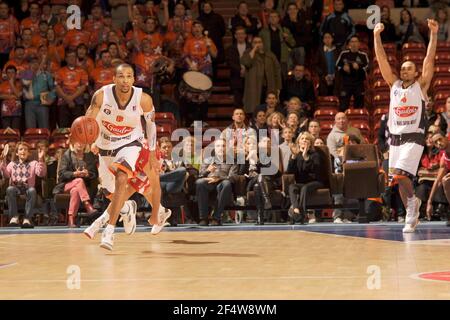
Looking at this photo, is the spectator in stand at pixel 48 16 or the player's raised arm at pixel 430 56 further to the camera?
the spectator in stand at pixel 48 16

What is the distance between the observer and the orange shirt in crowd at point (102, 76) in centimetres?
1568

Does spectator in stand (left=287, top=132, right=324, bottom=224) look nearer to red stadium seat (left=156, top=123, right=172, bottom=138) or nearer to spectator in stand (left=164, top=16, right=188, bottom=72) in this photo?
red stadium seat (left=156, top=123, right=172, bottom=138)

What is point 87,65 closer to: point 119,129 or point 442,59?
point 442,59

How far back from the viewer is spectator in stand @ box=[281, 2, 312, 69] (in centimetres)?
1650

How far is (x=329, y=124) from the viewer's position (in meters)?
15.1

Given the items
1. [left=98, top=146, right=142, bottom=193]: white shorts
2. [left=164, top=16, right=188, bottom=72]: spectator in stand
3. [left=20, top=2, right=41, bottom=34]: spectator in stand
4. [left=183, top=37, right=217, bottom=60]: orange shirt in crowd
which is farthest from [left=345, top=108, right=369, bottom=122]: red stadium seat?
[left=98, top=146, right=142, bottom=193]: white shorts

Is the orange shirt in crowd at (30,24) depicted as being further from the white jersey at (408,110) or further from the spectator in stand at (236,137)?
the white jersey at (408,110)

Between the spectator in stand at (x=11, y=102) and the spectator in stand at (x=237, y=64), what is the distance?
370cm

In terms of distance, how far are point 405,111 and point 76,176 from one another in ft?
17.1

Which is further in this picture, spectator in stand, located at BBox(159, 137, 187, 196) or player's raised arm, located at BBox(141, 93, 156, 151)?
spectator in stand, located at BBox(159, 137, 187, 196)

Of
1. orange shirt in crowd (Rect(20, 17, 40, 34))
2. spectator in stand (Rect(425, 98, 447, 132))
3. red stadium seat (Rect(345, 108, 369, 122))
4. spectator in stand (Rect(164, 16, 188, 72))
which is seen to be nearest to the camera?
spectator in stand (Rect(425, 98, 447, 132))

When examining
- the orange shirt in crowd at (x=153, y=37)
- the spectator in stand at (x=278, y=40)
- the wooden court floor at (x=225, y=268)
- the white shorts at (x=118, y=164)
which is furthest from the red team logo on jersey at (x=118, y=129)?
the spectator in stand at (x=278, y=40)

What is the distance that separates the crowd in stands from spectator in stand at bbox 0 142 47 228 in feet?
0.07
